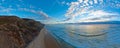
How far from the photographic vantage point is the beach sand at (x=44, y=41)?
2.44 m

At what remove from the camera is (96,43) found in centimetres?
462

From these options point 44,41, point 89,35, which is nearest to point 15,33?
point 44,41

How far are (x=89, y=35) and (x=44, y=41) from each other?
1.87 metres

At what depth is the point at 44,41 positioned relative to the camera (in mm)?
2693

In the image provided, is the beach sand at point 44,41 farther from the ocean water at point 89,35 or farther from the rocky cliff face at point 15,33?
the ocean water at point 89,35

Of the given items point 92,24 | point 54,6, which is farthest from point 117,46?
point 54,6

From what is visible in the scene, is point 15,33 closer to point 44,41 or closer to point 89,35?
point 44,41

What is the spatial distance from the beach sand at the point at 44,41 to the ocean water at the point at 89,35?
0.64 m

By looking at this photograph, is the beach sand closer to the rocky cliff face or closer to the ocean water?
the rocky cliff face

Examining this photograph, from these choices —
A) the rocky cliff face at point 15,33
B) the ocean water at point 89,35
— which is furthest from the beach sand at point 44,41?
the ocean water at point 89,35

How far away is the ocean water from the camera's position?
153 inches

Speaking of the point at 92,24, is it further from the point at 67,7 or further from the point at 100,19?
the point at 67,7

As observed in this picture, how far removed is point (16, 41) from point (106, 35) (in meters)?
3.07

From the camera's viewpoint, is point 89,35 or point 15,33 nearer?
point 15,33
